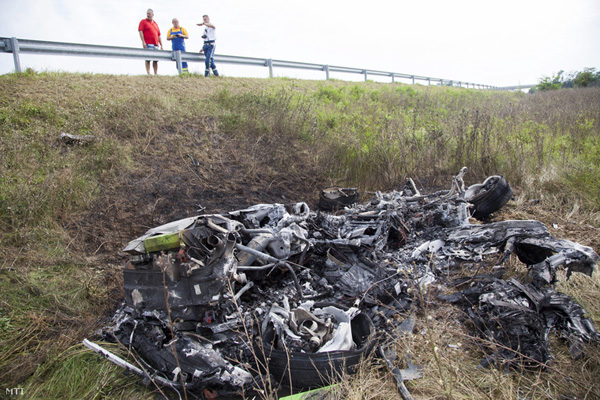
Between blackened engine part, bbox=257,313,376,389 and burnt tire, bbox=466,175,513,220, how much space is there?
3.24 meters

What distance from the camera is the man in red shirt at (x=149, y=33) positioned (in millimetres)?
10008

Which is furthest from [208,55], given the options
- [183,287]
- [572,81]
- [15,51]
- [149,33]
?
[572,81]

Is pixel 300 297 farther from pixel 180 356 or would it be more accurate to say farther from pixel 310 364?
pixel 180 356

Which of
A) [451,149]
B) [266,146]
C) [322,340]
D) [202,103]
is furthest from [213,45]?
[322,340]

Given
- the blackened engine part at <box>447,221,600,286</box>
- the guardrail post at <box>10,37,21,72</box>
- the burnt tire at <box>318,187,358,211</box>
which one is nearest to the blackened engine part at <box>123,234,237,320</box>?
the blackened engine part at <box>447,221,600,286</box>

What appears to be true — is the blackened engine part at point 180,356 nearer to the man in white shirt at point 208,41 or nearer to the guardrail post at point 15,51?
the guardrail post at point 15,51

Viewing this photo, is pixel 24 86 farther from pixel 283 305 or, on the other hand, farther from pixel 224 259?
pixel 283 305

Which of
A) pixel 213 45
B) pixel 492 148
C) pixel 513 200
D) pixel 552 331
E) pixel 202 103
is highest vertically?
pixel 213 45

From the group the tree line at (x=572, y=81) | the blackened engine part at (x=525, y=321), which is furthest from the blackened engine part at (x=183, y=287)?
the tree line at (x=572, y=81)

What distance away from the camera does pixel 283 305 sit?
10.2 feet

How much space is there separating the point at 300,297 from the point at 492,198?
132 inches

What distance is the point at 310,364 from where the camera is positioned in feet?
7.98

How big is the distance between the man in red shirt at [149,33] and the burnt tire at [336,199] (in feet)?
24.8

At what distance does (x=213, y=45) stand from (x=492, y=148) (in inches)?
339
